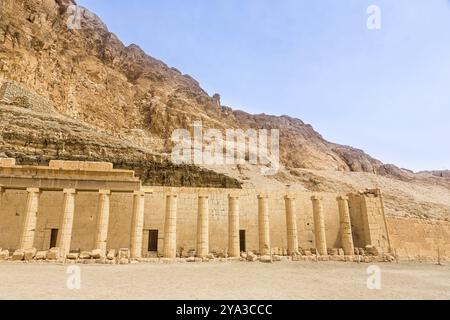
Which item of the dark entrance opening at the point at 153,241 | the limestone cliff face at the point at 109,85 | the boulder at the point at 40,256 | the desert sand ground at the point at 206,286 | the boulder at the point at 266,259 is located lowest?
the desert sand ground at the point at 206,286

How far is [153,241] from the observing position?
24.6m

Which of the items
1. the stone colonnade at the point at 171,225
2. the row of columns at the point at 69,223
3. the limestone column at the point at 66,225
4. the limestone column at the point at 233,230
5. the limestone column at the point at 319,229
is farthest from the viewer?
the limestone column at the point at 319,229

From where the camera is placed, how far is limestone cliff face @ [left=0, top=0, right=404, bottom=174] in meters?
56.8

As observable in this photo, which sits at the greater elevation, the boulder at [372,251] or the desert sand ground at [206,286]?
the boulder at [372,251]

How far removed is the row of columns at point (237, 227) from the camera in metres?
21.2

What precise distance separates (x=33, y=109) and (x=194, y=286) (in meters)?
41.5

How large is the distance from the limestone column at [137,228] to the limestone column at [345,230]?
45.4 ft

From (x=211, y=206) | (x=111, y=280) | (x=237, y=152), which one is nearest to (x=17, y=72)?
(x=237, y=152)

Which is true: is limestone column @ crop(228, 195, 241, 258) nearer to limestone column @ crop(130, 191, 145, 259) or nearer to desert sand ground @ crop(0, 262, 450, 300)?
limestone column @ crop(130, 191, 145, 259)

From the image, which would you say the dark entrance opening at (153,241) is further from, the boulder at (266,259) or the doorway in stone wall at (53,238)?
the boulder at (266,259)

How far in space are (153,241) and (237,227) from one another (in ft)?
20.8

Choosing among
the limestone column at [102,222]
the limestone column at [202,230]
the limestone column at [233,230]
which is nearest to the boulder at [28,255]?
the limestone column at [102,222]
